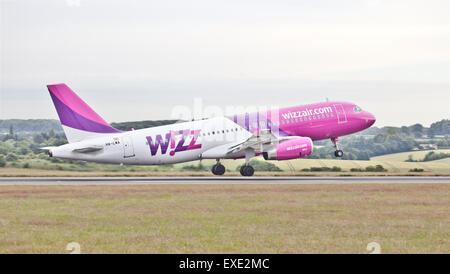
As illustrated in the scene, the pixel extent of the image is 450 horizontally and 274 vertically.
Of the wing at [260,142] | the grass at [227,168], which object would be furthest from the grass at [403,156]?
the wing at [260,142]

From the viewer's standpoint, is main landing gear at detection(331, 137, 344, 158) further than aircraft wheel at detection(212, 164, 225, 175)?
Yes

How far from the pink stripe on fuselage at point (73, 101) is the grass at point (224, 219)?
10665 millimetres

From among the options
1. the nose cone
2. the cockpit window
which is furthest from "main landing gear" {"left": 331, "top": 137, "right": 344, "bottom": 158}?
the nose cone

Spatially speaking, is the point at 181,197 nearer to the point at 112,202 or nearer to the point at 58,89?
the point at 112,202

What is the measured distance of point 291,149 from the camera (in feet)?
183

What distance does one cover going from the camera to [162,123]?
58.7 metres

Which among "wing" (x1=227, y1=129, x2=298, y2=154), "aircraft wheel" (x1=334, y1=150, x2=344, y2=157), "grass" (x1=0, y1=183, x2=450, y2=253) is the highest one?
"wing" (x1=227, y1=129, x2=298, y2=154)

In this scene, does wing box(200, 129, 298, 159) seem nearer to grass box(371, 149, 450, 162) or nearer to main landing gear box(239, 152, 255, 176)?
main landing gear box(239, 152, 255, 176)

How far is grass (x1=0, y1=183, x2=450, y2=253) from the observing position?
2181cm

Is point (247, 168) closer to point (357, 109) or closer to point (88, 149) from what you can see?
point (357, 109)

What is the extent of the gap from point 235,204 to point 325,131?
2816 cm

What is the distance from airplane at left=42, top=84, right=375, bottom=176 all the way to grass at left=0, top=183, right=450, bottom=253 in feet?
32.8

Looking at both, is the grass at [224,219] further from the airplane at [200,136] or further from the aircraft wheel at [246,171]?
the aircraft wheel at [246,171]

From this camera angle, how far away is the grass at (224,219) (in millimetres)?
21812
